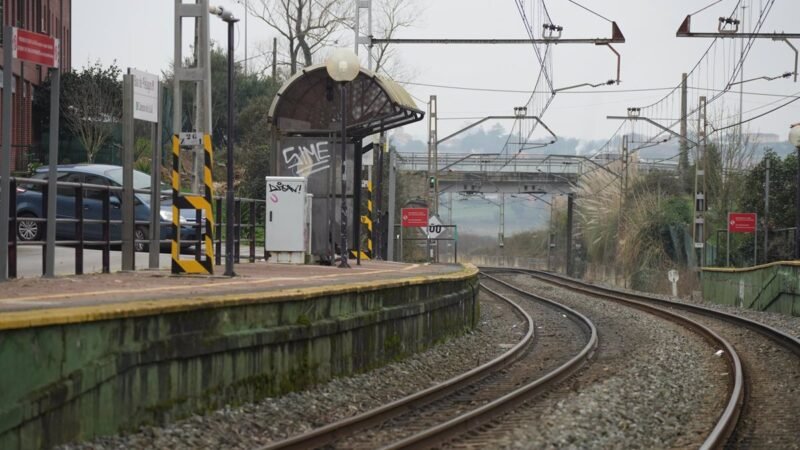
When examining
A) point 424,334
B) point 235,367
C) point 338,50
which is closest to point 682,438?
point 235,367

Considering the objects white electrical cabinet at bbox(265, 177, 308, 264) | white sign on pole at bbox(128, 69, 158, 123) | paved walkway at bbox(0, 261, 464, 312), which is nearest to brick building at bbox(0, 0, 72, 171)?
white electrical cabinet at bbox(265, 177, 308, 264)

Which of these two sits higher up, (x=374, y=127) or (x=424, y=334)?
(x=374, y=127)

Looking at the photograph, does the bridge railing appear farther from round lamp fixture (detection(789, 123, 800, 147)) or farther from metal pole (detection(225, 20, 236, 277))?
metal pole (detection(225, 20, 236, 277))

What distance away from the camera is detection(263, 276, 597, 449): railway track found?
393 inches

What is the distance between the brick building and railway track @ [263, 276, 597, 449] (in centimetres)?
1149

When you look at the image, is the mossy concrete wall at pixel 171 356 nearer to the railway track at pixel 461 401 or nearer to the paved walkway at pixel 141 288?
the paved walkway at pixel 141 288

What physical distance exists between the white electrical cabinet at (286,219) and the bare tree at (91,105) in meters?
20.2

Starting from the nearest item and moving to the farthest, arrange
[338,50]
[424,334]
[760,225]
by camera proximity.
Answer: [424,334], [338,50], [760,225]

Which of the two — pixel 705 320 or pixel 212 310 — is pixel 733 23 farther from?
pixel 212 310

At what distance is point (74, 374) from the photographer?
337 inches

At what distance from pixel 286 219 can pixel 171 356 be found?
12.5 meters

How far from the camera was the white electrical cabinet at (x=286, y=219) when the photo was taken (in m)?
22.0

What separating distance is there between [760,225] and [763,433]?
135 feet

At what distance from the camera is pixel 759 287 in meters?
31.4
